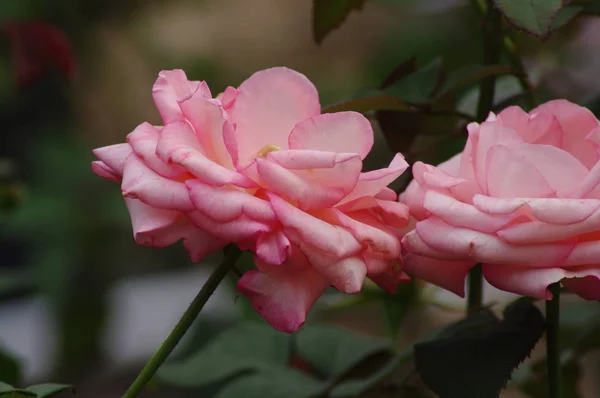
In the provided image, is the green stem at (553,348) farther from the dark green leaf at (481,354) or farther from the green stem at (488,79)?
the green stem at (488,79)

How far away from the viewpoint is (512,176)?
0.25 metres

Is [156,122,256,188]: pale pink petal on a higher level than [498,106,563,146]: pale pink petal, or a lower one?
higher

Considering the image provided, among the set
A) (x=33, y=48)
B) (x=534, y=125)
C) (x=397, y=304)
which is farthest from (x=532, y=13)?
(x=33, y=48)

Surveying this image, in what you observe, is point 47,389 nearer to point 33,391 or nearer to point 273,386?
point 33,391

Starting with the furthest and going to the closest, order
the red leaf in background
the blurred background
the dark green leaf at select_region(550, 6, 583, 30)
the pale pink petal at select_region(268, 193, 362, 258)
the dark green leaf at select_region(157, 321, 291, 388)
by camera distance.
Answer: the blurred background < the red leaf in background < the dark green leaf at select_region(157, 321, 291, 388) < the dark green leaf at select_region(550, 6, 583, 30) < the pale pink petal at select_region(268, 193, 362, 258)

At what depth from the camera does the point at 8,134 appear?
1539 mm

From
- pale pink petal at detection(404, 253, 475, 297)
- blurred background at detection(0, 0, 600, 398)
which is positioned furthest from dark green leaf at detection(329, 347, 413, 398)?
blurred background at detection(0, 0, 600, 398)

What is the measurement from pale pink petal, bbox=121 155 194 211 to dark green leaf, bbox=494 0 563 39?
0.14 metres

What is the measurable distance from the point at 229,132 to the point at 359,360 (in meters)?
0.26

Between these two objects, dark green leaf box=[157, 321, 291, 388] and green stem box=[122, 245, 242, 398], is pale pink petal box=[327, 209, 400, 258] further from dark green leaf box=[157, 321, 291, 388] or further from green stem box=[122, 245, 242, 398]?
dark green leaf box=[157, 321, 291, 388]

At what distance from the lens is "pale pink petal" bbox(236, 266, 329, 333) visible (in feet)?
0.79

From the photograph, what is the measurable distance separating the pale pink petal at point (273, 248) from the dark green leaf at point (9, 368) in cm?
22

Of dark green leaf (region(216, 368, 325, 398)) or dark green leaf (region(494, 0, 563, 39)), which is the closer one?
dark green leaf (region(494, 0, 563, 39))

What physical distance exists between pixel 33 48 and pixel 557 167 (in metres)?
0.53
